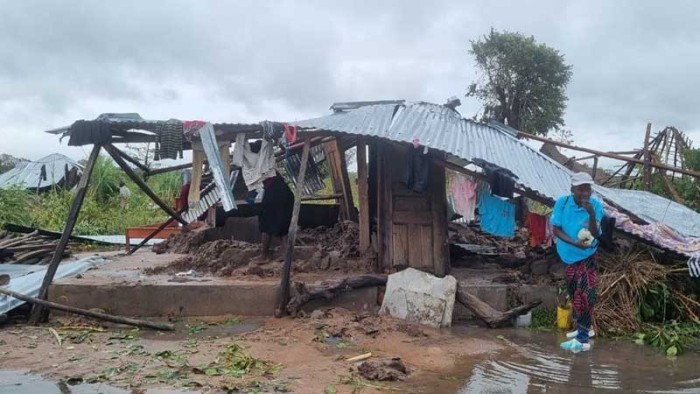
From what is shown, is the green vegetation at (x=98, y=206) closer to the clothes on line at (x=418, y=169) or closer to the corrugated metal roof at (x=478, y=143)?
the corrugated metal roof at (x=478, y=143)

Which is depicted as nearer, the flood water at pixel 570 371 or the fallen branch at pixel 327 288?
the flood water at pixel 570 371

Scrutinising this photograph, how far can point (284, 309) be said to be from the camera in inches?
301

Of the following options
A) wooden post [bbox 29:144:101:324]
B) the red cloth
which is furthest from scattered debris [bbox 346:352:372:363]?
wooden post [bbox 29:144:101:324]

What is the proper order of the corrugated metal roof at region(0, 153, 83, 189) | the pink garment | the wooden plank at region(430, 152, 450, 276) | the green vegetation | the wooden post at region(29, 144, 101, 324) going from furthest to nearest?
the corrugated metal roof at region(0, 153, 83, 189), the green vegetation, the wooden plank at region(430, 152, 450, 276), the pink garment, the wooden post at region(29, 144, 101, 324)

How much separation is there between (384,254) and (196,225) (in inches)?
208

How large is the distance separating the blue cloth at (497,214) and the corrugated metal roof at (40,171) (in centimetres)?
1973

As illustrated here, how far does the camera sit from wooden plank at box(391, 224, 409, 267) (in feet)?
29.1

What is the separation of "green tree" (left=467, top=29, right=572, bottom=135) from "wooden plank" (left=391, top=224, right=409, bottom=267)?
1899 cm

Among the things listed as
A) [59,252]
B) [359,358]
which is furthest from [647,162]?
[59,252]

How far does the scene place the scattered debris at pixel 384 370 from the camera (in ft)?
17.4

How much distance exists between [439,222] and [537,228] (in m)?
1.40

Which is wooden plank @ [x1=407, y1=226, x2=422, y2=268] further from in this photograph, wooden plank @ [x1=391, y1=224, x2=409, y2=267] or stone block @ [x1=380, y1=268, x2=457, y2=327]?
stone block @ [x1=380, y1=268, x2=457, y2=327]

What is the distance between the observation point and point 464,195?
8258 mm

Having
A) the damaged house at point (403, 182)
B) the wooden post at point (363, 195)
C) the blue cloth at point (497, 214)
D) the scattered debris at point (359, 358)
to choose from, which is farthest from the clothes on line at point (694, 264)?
the wooden post at point (363, 195)
